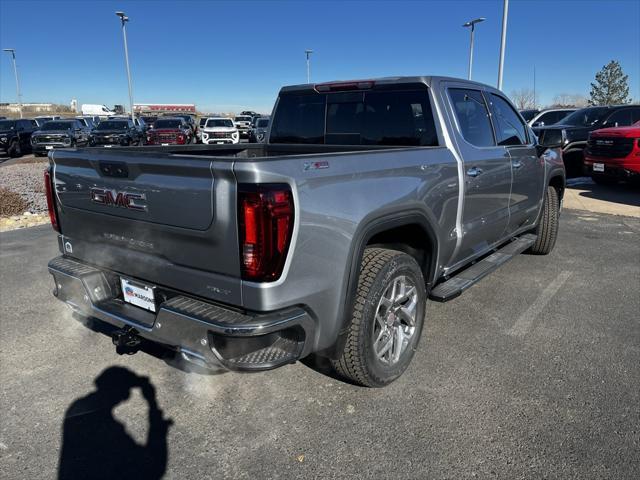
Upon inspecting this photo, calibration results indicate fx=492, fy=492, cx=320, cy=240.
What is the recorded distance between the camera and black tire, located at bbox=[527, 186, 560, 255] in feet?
19.4

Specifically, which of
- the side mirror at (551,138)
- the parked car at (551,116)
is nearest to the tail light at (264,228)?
the side mirror at (551,138)

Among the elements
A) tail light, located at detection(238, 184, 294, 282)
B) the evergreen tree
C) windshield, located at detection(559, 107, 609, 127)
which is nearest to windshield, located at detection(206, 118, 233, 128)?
windshield, located at detection(559, 107, 609, 127)

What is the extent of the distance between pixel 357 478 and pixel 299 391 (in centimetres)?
82

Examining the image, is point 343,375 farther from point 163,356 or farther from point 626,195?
point 626,195

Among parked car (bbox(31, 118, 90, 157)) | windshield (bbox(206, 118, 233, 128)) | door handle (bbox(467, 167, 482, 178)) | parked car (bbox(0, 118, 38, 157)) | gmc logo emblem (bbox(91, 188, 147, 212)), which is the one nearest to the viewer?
gmc logo emblem (bbox(91, 188, 147, 212))

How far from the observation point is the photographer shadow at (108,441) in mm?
2400

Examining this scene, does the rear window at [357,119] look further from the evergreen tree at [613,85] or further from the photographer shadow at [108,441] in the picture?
the evergreen tree at [613,85]

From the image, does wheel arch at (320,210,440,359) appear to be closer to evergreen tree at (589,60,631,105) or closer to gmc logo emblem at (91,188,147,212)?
gmc logo emblem at (91,188,147,212)

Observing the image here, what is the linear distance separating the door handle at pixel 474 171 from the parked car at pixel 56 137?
2041 centimetres

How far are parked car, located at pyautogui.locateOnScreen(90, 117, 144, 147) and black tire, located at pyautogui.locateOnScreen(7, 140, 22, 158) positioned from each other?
3104mm

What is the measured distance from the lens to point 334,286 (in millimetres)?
2498

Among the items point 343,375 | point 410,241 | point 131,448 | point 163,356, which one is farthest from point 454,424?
point 163,356

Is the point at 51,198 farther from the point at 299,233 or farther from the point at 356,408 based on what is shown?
the point at 356,408

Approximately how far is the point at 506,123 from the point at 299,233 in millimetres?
3262
